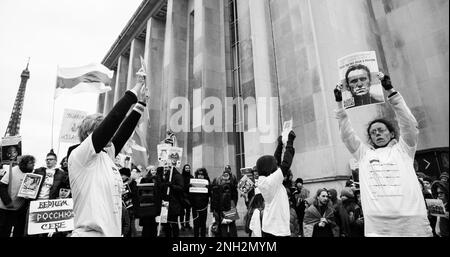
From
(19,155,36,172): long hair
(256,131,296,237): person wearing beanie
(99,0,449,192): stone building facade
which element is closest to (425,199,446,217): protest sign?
(99,0,449,192): stone building facade

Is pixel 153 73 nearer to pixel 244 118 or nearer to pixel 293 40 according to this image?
pixel 244 118

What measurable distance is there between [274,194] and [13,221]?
562 cm

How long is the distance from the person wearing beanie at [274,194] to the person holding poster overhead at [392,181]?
945mm

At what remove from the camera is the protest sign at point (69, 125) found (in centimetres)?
1009

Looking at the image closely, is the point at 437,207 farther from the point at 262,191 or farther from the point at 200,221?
the point at 200,221

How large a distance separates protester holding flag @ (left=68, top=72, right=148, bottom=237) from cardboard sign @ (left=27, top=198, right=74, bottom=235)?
156 inches

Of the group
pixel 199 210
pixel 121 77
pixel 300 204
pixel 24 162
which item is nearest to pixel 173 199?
pixel 199 210

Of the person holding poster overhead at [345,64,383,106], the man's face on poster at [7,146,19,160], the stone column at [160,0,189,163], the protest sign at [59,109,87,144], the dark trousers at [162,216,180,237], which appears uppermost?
the stone column at [160,0,189,163]

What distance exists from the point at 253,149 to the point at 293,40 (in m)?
4.91

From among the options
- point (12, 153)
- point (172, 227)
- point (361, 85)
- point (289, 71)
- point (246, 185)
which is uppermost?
point (289, 71)

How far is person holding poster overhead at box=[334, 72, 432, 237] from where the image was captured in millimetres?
2699

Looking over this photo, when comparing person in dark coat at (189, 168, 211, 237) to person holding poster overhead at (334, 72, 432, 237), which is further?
person in dark coat at (189, 168, 211, 237)

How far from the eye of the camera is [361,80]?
155 inches

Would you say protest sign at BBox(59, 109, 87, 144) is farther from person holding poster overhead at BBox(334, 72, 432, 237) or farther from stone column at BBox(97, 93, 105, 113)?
stone column at BBox(97, 93, 105, 113)
